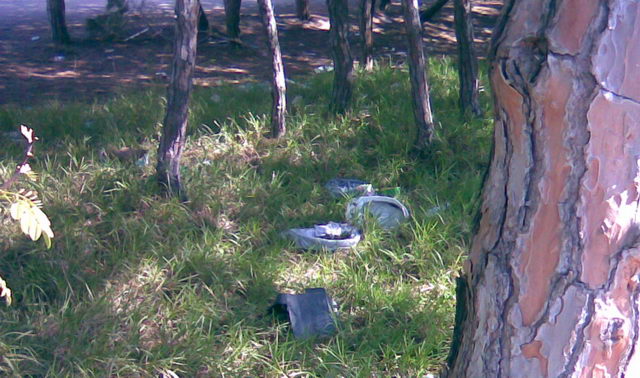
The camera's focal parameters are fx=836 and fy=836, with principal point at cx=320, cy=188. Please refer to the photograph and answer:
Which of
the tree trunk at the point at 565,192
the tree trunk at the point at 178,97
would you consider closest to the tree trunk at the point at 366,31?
the tree trunk at the point at 178,97

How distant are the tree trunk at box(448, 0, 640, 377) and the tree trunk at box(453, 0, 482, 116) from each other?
169 inches

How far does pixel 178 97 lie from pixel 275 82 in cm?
117

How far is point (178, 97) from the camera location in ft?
16.8

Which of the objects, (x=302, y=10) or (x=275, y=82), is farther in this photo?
(x=302, y=10)

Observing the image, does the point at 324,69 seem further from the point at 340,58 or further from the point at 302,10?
the point at 302,10

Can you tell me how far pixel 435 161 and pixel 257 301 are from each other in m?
2.17

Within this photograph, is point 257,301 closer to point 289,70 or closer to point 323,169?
point 323,169

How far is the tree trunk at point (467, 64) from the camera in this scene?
6.59 meters

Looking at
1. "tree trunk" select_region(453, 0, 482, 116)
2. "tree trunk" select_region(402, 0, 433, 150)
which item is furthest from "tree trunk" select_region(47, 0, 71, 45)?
"tree trunk" select_region(402, 0, 433, 150)

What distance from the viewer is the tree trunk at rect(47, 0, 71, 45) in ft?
33.1

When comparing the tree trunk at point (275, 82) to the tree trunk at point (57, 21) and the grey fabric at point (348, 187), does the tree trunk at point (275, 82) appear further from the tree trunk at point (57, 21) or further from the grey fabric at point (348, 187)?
the tree trunk at point (57, 21)

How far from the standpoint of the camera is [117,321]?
378 cm

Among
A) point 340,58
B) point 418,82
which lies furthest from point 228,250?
point 340,58

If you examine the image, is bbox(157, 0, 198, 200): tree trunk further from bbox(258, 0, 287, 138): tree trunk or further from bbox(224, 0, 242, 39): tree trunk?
bbox(224, 0, 242, 39): tree trunk
